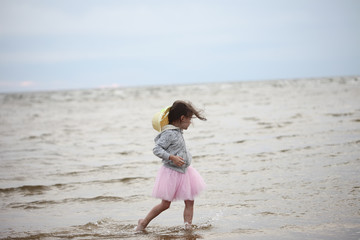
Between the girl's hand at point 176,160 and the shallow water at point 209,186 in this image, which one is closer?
the girl's hand at point 176,160

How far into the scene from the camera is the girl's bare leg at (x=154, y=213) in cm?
422

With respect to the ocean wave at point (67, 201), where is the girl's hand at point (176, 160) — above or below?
above

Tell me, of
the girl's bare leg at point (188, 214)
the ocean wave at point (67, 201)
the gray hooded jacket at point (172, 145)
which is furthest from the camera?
the ocean wave at point (67, 201)

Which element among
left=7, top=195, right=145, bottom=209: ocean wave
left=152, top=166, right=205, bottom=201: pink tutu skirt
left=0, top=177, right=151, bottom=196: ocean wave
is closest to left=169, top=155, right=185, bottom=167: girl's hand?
left=152, top=166, right=205, bottom=201: pink tutu skirt

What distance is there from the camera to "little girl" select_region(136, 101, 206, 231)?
4145 mm

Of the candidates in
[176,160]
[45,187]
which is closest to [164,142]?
[176,160]

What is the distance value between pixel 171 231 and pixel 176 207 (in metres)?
0.94

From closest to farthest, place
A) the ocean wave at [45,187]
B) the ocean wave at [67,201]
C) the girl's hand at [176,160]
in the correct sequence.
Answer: the girl's hand at [176,160] → the ocean wave at [67,201] → the ocean wave at [45,187]

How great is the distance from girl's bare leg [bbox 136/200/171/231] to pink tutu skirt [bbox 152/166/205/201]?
118 mm

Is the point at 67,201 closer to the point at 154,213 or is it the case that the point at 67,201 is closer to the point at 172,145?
the point at 154,213

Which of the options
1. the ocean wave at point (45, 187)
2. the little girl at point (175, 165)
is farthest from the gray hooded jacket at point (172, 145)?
the ocean wave at point (45, 187)

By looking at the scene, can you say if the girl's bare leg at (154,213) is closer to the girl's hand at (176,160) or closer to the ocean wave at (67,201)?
the girl's hand at (176,160)

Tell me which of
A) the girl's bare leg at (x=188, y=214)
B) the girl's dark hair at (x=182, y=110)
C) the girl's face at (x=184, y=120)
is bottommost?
the girl's bare leg at (x=188, y=214)

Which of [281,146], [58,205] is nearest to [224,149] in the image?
[281,146]
